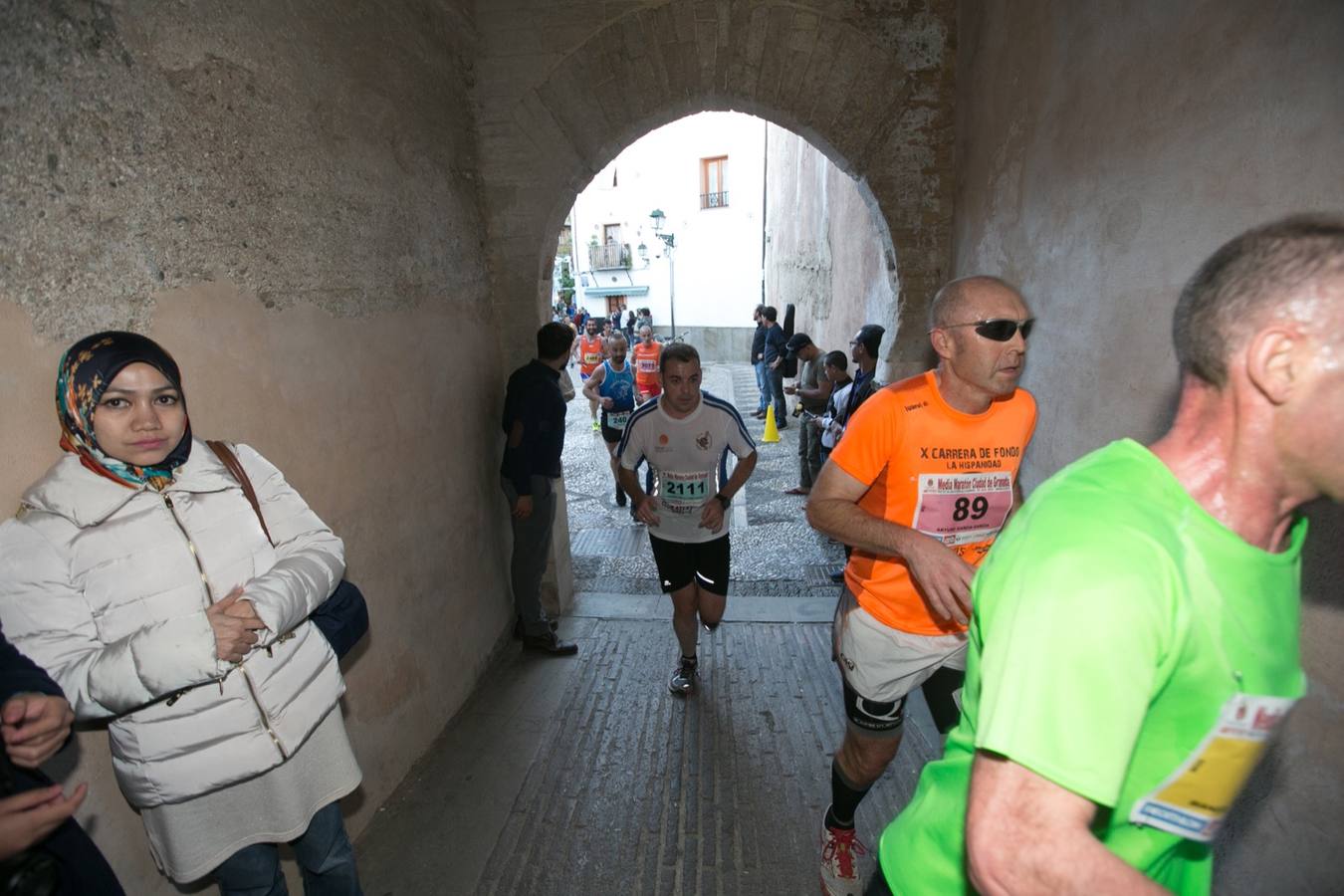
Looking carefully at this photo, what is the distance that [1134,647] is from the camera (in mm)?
853

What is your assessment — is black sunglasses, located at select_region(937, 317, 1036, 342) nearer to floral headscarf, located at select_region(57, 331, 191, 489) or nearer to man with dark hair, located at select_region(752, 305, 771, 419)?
floral headscarf, located at select_region(57, 331, 191, 489)

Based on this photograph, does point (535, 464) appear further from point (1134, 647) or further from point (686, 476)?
point (1134, 647)

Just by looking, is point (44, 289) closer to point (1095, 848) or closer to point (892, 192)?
point (1095, 848)

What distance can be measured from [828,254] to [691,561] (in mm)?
7829

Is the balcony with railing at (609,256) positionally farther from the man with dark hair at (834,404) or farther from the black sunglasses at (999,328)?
the black sunglasses at (999,328)

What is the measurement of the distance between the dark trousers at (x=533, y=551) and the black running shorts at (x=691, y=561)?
0.85 m

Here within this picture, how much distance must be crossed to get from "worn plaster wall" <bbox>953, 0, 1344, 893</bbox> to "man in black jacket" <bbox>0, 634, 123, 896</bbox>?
2.84 metres

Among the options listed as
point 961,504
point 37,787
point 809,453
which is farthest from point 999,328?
point 809,453

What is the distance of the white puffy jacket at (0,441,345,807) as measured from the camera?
4.87 feet

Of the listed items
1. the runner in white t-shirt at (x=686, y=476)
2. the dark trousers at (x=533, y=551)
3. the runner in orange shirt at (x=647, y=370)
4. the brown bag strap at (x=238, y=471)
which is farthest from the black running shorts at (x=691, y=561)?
the runner in orange shirt at (x=647, y=370)

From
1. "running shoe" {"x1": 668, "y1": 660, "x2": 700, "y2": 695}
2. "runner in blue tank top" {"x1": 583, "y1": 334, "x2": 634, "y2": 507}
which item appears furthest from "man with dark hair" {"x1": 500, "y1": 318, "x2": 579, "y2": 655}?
"runner in blue tank top" {"x1": 583, "y1": 334, "x2": 634, "y2": 507}

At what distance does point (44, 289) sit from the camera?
5.24ft

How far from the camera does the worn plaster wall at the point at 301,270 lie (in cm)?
163

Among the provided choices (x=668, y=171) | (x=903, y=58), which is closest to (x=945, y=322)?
(x=903, y=58)
